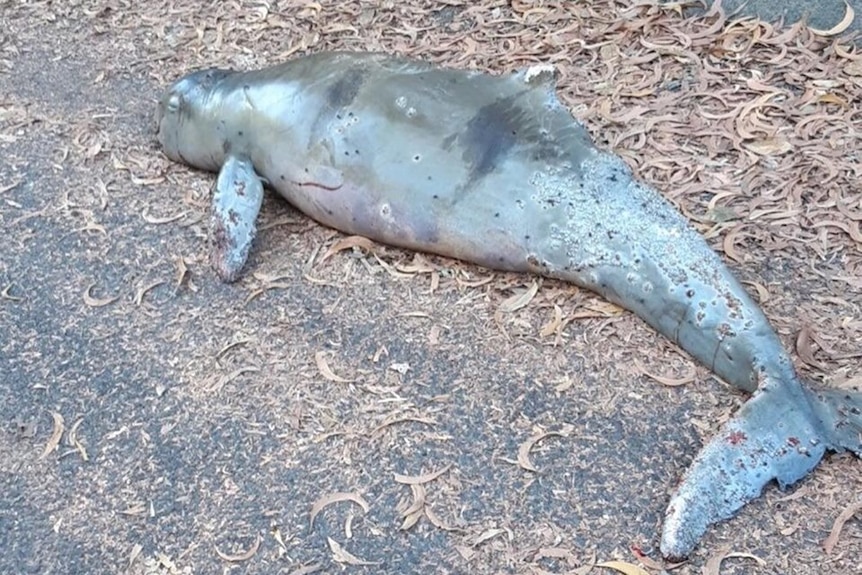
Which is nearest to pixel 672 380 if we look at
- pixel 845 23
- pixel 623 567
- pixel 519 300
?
pixel 519 300

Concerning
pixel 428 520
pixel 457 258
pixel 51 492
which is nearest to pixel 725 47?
pixel 457 258

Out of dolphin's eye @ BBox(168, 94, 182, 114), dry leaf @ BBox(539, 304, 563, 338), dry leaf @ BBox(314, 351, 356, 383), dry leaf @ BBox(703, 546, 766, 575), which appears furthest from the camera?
dolphin's eye @ BBox(168, 94, 182, 114)

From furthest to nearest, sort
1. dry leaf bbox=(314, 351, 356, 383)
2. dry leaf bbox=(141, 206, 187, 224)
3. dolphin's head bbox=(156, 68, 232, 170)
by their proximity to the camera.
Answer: dolphin's head bbox=(156, 68, 232, 170)
dry leaf bbox=(141, 206, 187, 224)
dry leaf bbox=(314, 351, 356, 383)

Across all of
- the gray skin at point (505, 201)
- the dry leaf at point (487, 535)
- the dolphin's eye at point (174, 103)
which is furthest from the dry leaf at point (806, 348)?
the dolphin's eye at point (174, 103)

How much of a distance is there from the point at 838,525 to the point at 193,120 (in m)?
3.54

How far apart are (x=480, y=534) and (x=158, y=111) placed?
315cm

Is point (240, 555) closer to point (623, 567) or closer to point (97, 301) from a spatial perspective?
point (623, 567)

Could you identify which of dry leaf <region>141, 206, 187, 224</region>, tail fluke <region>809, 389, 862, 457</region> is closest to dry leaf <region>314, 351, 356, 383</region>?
dry leaf <region>141, 206, 187, 224</region>

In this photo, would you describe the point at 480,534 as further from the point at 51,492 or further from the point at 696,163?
the point at 696,163

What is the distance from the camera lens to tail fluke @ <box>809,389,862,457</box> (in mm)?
3650

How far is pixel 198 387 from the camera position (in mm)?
4156

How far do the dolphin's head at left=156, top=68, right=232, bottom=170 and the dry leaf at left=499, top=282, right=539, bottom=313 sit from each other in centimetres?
174

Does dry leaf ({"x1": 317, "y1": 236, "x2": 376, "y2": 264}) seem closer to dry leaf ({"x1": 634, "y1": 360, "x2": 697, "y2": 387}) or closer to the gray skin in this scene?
the gray skin

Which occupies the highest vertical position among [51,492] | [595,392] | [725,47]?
[725,47]
